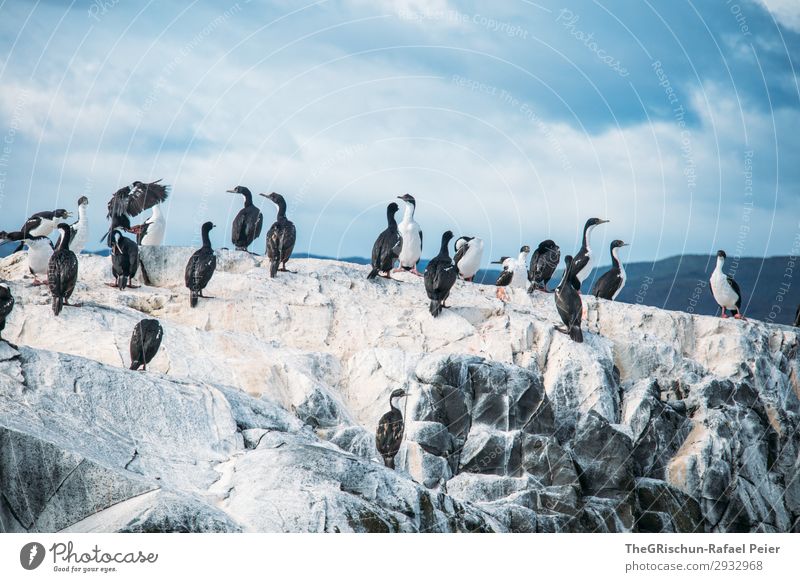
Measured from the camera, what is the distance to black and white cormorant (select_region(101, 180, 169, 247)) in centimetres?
2055

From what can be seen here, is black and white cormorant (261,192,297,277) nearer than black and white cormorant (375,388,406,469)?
No

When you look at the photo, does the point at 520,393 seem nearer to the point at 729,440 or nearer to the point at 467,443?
the point at 467,443

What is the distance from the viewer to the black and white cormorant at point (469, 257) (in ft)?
68.9

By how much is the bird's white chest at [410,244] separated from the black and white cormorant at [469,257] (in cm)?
96

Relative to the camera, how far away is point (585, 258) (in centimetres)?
2080

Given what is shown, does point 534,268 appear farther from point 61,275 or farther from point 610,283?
point 61,275

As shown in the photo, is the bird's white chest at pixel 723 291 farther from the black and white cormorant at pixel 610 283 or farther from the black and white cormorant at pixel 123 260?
the black and white cormorant at pixel 123 260

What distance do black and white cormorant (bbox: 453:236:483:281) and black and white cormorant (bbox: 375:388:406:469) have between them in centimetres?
730

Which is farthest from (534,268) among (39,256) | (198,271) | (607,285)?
(39,256)

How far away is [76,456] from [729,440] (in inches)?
443

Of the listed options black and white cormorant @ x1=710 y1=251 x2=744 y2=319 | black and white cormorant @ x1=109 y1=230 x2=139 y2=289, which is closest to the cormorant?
black and white cormorant @ x1=109 y1=230 x2=139 y2=289

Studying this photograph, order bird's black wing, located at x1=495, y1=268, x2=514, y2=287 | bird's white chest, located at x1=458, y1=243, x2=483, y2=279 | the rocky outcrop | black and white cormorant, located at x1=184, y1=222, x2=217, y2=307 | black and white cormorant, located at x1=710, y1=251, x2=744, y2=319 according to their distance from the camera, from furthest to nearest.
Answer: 1. bird's black wing, located at x1=495, y1=268, x2=514, y2=287
2. bird's white chest, located at x1=458, y1=243, x2=483, y2=279
3. black and white cormorant, located at x1=710, y1=251, x2=744, y2=319
4. black and white cormorant, located at x1=184, y1=222, x2=217, y2=307
5. the rocky outcrop

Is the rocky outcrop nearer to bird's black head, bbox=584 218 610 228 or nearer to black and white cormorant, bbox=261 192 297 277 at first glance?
black and white cormorant, bbox=261 192 297 277

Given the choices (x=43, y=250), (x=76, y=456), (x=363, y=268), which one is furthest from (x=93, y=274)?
(x=76, y=456)
